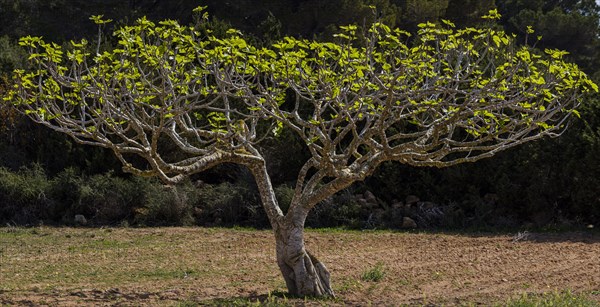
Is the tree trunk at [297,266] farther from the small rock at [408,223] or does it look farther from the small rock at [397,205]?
the small rock at [397,205]

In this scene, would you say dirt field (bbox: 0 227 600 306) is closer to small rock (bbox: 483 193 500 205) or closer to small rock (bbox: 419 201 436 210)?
small rock (bbox: 419 201 436 210)

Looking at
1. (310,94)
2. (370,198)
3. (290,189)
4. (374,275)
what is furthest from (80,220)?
(310,94)

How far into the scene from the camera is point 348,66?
874 cm

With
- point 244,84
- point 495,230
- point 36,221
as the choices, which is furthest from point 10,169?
point 244,84

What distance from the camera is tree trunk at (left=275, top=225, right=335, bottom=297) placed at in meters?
9.03

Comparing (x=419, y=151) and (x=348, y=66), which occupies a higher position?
(x=348, y=66)

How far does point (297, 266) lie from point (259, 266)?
3.00 meters

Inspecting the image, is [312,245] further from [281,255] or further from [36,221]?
[36,221]

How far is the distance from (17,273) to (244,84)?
4386 millimetres

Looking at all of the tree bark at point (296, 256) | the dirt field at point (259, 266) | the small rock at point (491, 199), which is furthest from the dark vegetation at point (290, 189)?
the tree bark at point (296, 256)

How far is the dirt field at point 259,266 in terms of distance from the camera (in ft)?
31.4

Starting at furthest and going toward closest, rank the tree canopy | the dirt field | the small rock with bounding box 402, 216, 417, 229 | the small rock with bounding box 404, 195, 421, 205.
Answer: the small rock with bounding box 404, 195, 421, 205 < the small rock with bounding box 402, 216, 417, 229 < the dirt field < the tree canopy

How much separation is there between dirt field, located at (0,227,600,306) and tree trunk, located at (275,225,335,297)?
178 millimetres

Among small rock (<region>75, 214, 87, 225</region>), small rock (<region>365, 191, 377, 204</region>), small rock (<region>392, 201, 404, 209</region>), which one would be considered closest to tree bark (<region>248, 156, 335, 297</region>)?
small rock (<region>392, 201, 404, 209</region>)
